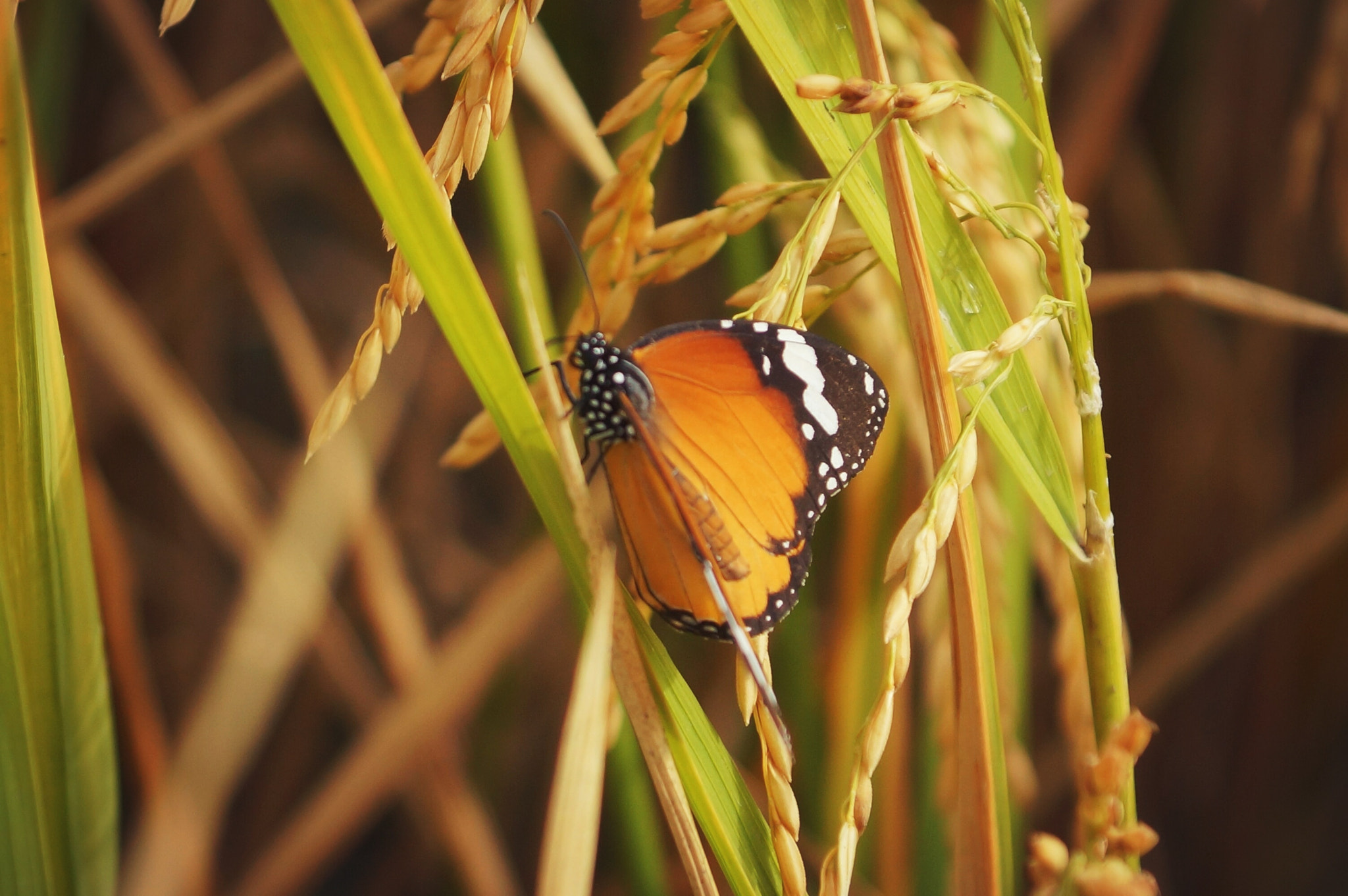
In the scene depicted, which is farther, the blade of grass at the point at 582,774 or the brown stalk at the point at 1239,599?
the brown stalk at the point at 1239,599

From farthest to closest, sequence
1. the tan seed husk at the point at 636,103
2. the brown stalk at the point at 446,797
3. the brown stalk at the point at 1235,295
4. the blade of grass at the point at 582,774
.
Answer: the brown stalk at the point at 446,797, the brown stalk at the point at 1235,295, the tan seed husk at the point at 636,103, the blade of grass at the point at 582,774

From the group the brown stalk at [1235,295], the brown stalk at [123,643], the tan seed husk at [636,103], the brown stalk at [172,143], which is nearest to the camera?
the tan seed husk at [636,103]

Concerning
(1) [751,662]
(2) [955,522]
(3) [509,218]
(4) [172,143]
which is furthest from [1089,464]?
(4) [172,143]

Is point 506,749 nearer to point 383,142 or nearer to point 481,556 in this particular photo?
point 481,556

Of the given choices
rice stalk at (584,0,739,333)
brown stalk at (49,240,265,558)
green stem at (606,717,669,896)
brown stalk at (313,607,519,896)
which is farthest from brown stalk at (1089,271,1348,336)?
brown stalk at (49,240,265,558)

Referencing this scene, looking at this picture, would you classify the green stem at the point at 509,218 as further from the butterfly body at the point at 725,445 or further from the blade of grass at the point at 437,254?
the blade of grass at the point at 437,254

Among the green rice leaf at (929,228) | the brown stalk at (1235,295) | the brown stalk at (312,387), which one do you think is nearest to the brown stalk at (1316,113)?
the brown stalk at (1235,295)
